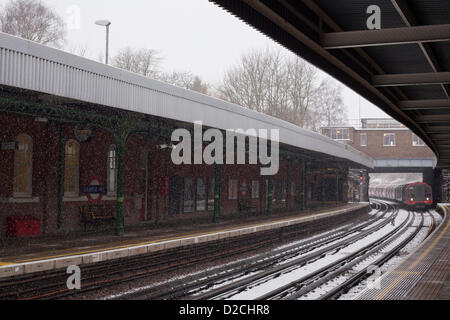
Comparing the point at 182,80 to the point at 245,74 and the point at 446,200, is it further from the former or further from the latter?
the point at 446,200

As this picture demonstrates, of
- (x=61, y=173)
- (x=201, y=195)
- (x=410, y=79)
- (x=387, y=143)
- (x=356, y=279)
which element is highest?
(x=387, y=143)

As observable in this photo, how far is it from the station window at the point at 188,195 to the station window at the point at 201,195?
0.59 meters

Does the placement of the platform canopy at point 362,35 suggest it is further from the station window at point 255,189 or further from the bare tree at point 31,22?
the bare tree at point 31,22

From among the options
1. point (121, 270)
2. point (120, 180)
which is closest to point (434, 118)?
point (120, 180)

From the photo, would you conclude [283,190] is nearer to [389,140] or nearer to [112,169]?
[112,169]

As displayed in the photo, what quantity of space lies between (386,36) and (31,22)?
30.9 metres

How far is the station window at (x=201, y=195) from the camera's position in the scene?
2258cm

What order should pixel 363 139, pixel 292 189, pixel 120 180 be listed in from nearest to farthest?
pixel 120 180, pixel 292 189, pixel 363 139

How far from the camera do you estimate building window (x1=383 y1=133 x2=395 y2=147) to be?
5097 cm

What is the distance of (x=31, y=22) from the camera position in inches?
1313

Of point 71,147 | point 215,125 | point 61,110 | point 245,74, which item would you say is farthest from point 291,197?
point 61,110

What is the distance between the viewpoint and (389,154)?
5103 centimetres

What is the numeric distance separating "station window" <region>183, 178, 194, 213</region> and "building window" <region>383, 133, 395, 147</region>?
34.1 m

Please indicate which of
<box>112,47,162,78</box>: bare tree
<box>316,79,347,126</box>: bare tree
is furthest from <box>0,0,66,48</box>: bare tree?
<box>316,79,347,126</box>: bare tree
